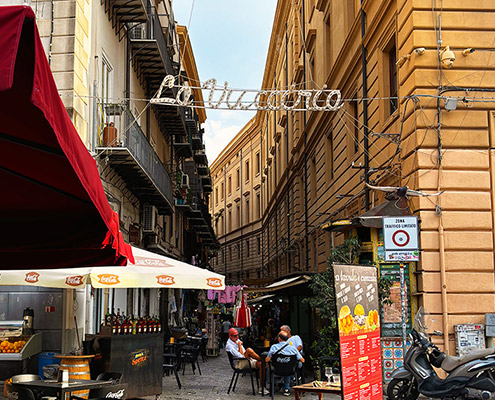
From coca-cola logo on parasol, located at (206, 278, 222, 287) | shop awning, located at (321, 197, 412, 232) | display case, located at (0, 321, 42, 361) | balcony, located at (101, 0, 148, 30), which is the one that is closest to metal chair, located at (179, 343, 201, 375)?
display case, located at (0, 321, 42, 361)

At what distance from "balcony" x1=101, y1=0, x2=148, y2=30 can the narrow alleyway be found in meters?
9.43

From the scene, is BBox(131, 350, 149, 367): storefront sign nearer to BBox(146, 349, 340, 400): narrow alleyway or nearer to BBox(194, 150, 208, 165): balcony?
BBox(146, 349, 340, 400): narrow alleyway

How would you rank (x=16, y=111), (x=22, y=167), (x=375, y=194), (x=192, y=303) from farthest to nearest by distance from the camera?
1. (x=192, y=303)
2. (x=375, y=194)
3. (x=22, y=167)
4. (x=16, y=111)

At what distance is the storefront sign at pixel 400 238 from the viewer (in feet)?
31.0

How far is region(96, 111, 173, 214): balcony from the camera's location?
1550 centimetres

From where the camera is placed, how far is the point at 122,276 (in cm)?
1050

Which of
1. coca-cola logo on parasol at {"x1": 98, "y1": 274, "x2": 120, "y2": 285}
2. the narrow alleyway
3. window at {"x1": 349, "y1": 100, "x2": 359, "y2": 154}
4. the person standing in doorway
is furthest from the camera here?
the person standing in doorway

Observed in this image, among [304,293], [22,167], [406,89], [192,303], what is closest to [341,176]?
[304,293]

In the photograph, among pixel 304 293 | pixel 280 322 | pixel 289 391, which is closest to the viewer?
pixel 289 391

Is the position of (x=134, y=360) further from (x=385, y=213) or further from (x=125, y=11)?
(x=125, y=11)

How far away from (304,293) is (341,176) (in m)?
3.83

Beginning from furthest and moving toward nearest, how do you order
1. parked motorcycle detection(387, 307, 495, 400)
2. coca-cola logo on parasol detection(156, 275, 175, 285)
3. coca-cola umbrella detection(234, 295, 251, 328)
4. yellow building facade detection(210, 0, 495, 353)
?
coca-cola umbrella detection(234, 295, 251, 328), yellow building facade detection(210, 0, 495, 353), coca-cola logo on parasol detection(156, 275, 175, 285), parked motorcycle detection(387, 307, 495, 400)

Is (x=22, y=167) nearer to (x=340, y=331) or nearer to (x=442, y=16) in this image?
(x=340, y=331)

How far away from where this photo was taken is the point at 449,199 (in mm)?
12594
